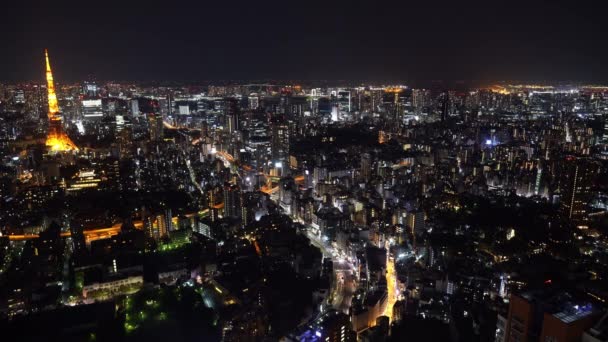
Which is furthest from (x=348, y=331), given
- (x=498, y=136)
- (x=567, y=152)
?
(x=498, y=136)

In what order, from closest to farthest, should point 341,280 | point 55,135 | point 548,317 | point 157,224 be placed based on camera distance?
point 548,317 → point 341,280 → point 157,224 → point 55,135

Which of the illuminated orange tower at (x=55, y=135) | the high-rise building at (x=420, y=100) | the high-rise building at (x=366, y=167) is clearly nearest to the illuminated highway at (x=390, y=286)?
the high-rise building at (x=366, y=167)

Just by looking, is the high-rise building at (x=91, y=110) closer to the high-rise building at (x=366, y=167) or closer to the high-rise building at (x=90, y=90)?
the high-rise building at (x=90, y=90)

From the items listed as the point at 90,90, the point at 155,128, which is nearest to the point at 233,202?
the point at 155,128

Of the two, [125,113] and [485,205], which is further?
[125,113]

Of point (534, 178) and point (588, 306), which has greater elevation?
point (588, 306)

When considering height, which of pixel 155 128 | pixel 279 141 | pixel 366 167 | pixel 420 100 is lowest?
pixel 366 167

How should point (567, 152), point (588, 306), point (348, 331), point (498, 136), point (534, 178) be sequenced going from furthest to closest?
point (498, 136)
point (567, 152)
point (534, 178)
point (348, 331)
point (588, 306)

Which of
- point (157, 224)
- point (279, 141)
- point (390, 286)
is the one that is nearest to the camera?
point (390, 286)

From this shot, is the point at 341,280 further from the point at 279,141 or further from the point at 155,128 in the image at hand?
the point at 155,128

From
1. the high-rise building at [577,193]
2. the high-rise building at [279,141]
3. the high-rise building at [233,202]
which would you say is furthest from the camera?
the high-rise building at [279,141]

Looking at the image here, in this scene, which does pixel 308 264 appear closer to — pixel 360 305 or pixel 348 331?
pixel 360 305
